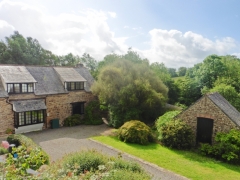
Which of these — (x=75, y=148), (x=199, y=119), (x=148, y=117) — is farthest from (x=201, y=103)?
(x=75, y=148)

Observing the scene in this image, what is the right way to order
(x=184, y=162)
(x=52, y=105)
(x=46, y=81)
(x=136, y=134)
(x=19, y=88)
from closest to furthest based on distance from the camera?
(x=184, y=162) < (x=136, y=134) < (x=19, y=88) < (x=52, y=105) < (x=46, y=81)

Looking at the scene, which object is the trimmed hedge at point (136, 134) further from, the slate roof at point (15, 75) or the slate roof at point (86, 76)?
the slate roof at point (15, 75)

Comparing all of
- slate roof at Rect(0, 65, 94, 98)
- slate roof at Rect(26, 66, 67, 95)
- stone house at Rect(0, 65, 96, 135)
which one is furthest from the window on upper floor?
slate roof at Rect(26, 66, 67, 95)

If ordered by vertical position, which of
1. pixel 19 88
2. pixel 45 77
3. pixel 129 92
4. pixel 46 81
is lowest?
pixel 129 92

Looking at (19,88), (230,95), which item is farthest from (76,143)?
(230,95)

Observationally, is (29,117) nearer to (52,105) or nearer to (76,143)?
(52,105)

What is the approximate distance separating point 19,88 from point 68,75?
263 inches

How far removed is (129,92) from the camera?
75.0 feet

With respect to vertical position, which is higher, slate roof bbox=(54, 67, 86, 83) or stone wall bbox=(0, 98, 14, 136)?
slate roof bbox=(54, 67, 86, 83)

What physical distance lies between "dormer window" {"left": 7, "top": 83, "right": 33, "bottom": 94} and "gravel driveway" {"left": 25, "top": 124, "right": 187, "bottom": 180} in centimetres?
472

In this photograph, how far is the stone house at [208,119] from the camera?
51.6 feet

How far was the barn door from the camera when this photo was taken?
1669 centimetres

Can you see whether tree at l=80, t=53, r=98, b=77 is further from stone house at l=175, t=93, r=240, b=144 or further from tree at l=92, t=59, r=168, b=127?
stone house at l=175, t=93, r=240, b=144

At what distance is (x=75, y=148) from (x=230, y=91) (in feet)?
70.5
